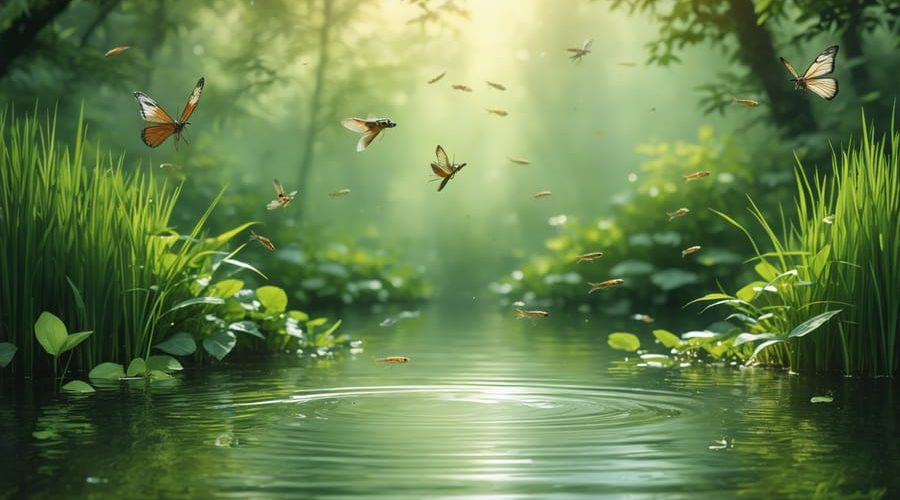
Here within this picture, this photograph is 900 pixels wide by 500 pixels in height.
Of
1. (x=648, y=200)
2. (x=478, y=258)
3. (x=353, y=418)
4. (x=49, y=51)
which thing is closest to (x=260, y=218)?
(x=49, y=51)

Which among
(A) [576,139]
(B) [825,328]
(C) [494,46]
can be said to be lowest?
(B) [825,328]

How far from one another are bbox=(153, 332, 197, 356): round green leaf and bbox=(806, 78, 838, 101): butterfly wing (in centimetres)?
395

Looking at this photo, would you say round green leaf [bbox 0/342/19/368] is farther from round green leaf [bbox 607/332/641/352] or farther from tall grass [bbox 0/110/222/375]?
round green leaf [bbox 607/332/641/352]

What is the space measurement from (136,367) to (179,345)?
1.34 feet

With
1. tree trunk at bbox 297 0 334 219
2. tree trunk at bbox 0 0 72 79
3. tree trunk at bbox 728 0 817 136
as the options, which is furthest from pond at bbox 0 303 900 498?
tree trunk at bbox 297 0 334 219

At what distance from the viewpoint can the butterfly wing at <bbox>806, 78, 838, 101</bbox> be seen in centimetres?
688

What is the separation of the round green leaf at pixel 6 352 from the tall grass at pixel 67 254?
0.36 feet

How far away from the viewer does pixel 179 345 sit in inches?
284

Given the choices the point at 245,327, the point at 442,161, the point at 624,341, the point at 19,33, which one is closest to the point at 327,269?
the point at 19,33

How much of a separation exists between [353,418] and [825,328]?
328 centimetres

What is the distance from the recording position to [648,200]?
1850cm

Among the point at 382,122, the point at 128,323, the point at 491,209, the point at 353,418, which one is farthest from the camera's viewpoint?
the point at 491,209

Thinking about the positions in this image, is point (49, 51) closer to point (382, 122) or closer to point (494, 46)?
point (382, 122)

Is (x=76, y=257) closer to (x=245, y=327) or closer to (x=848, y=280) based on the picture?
(x=245, y=327)
